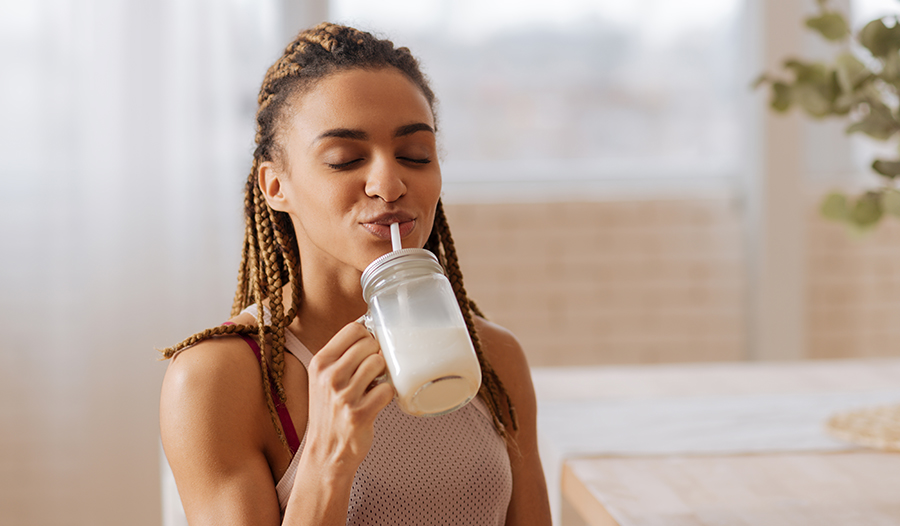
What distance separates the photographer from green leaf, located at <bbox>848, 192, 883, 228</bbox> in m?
1.31

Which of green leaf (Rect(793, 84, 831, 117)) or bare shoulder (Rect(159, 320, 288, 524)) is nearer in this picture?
bare shoulder (Rect(159, 320, 288, 524))

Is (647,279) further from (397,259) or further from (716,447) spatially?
(397,259)

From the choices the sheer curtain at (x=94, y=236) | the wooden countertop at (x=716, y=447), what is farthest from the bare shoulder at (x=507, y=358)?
the sheer curtain at (x=94, y=236)

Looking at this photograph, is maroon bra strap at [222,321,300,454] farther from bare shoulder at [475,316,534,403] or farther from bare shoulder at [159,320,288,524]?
bare shoulder at [475,316,534,403]

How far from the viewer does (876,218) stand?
1311 mm

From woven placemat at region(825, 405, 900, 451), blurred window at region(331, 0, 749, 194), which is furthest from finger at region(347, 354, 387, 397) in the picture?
blurred window at region(331, 0, 749, 194)

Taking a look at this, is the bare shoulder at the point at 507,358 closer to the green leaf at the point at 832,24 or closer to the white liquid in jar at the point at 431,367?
the white liquid in jar at the point at 431,367

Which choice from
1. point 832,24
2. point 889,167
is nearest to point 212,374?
point 889,167

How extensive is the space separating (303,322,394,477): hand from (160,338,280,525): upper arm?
0.10 m

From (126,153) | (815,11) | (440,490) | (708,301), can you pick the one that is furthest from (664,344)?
(440,490)

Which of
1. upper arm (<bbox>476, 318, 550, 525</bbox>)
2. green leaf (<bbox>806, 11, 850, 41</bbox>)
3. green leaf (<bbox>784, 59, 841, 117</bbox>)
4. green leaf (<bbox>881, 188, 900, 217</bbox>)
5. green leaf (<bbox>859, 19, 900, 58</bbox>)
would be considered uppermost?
green leaf (<bbox>806, 11, 850, 41</bbox>)

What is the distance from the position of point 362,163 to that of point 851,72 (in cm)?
83

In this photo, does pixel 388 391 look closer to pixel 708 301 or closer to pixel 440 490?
pixel 440 490

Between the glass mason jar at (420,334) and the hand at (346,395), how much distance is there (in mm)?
13
